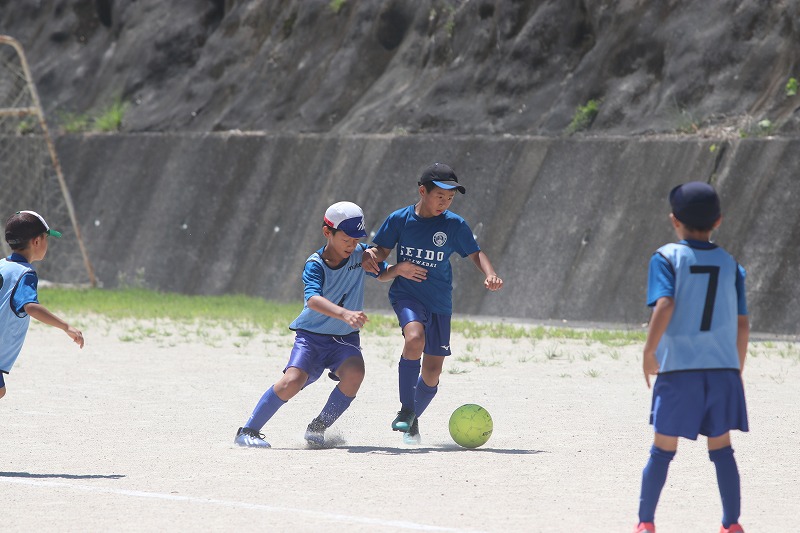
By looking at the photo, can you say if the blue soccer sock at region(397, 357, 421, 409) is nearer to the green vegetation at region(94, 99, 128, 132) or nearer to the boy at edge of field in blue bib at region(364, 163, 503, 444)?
the boy at edge of field in blue bib at region(364, 163, 503, 444)

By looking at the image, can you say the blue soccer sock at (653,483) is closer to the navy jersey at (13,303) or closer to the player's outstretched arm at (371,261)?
the player's outstretched arm at (371,261)

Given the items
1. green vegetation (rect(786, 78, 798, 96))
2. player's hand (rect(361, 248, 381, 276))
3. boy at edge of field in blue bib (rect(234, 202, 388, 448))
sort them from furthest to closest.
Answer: green vegetation (rect(786, 78, 798, 96)) < player's hand (rect(361, 248, 381, 276)) < boy at edge of field in blue bib (rect(234, 202, 388, 448))

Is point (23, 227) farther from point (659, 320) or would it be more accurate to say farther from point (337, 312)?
point (659, 320)

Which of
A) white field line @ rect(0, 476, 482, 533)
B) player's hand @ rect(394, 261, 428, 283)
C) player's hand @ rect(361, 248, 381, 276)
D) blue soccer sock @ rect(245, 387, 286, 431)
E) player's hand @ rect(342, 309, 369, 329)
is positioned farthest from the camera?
player's hand @ rect(394, 261, 428, 283)

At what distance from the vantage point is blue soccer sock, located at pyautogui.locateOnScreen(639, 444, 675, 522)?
5.78 m

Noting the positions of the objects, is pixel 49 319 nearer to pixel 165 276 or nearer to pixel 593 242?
pixel 593 242

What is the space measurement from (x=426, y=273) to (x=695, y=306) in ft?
11.0

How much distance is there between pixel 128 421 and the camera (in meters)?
9.80

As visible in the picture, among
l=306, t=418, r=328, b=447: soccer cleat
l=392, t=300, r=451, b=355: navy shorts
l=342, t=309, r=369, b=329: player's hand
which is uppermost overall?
l=392, t=300, r=451, b=355: navy shorts

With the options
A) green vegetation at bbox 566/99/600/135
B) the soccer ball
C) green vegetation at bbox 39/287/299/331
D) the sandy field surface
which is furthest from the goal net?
the soccer ball

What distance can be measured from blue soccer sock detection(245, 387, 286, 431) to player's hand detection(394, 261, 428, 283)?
1.08 meters

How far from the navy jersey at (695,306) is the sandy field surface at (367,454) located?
2.74 ft

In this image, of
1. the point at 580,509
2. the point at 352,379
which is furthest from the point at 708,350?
the point at 352,379

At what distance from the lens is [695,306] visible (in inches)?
228
